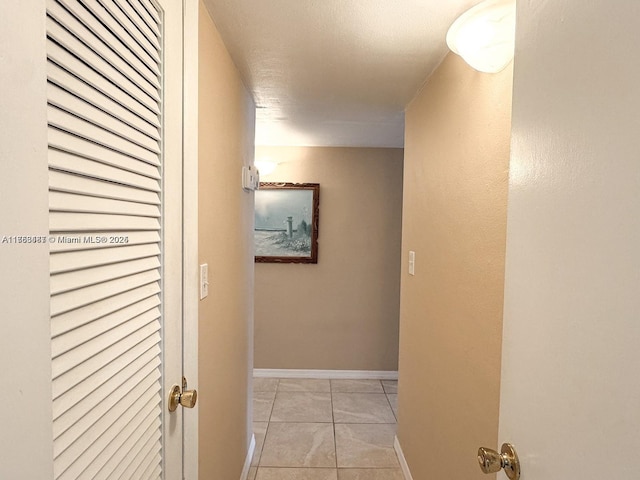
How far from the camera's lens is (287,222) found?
3459 millimetres

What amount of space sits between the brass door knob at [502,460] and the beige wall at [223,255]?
92 centimetres

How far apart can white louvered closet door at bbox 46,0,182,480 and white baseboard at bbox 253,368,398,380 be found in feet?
8.79

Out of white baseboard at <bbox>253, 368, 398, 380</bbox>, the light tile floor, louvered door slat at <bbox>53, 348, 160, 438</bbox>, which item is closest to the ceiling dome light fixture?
louvered door slat at <bbox>53, 348, 160, 438</bbox>

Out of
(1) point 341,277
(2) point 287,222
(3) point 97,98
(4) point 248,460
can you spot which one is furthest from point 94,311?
(1) point 341,277

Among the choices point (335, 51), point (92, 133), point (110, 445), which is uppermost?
point (335, 51)

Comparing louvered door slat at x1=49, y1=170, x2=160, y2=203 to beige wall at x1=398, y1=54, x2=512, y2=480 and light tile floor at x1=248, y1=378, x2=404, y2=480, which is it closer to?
beige wall at x1=398, y1=54, x2=512, y2=480

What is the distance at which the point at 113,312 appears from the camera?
2.25ft

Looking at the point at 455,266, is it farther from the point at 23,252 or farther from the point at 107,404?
the point at 23,252

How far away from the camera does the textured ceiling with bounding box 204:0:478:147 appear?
1226mm

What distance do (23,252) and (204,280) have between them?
0.92 meters

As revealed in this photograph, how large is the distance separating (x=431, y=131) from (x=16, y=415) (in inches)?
71.3

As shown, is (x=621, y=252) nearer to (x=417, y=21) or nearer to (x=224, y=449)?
(x=417, y=21)

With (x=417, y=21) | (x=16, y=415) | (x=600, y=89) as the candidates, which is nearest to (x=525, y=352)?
(x=600, y=89)

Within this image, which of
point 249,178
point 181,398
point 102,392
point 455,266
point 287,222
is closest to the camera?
point 102,392
